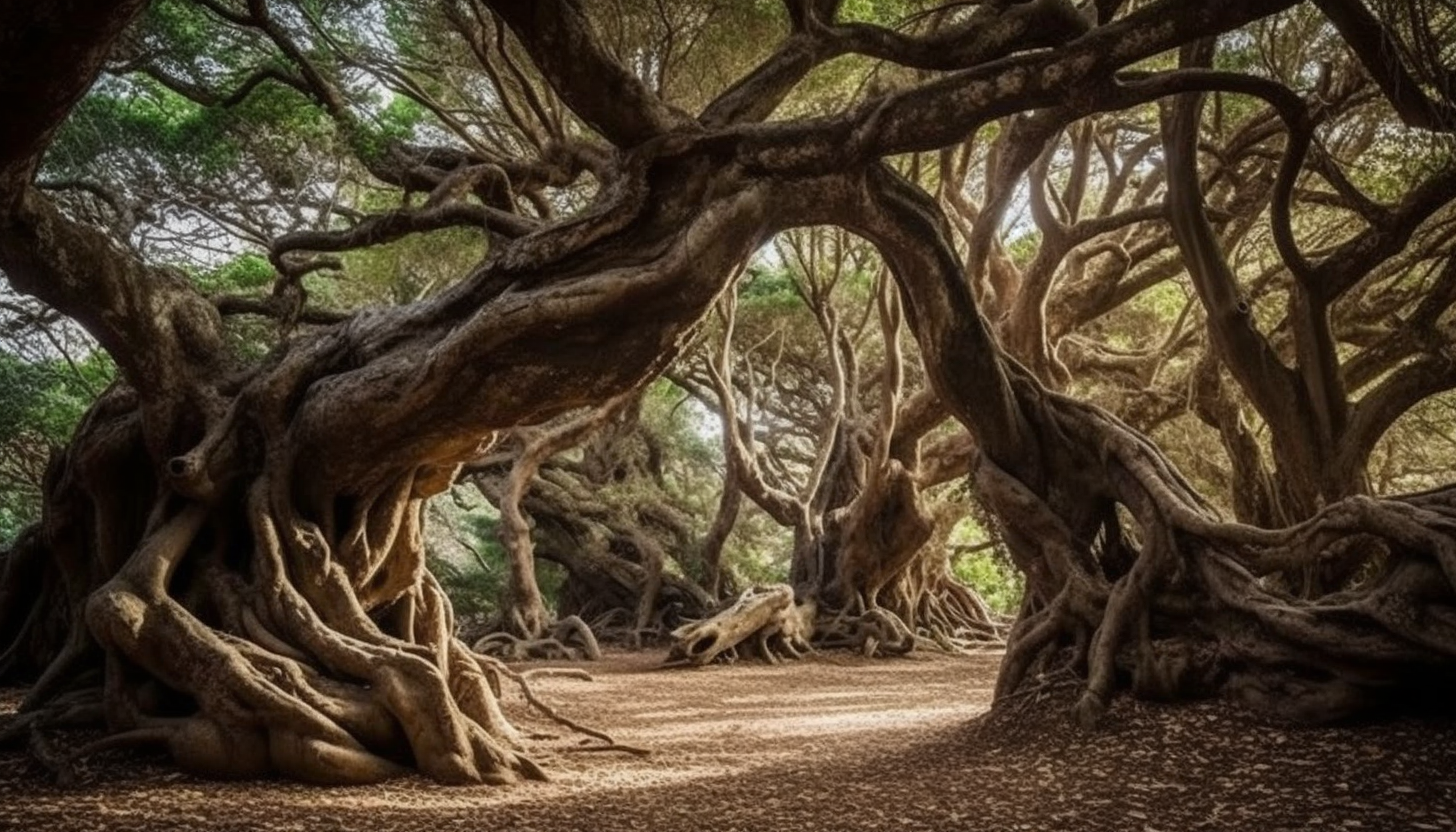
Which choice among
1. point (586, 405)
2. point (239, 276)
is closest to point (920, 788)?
point (586, 405)

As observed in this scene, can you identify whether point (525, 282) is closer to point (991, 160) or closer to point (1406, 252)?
point (991, 160)

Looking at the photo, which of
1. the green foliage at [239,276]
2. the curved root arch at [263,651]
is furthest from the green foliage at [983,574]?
the curved root arch at [263,651]

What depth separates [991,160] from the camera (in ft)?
34.1

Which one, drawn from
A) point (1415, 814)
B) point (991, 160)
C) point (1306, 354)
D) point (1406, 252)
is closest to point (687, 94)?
point (991, 160)

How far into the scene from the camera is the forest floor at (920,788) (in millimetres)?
3471

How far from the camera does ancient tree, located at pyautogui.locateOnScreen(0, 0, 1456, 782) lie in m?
4.47

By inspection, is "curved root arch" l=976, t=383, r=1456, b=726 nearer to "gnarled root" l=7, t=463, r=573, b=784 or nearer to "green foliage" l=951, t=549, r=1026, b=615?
"gnarled root" l=7, t=463, r=573, b=784

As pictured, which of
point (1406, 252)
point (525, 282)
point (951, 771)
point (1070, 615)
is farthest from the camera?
point (1406, 252)

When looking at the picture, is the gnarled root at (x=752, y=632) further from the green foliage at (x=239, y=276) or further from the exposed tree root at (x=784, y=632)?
the green foliage at (x=239, y=276)

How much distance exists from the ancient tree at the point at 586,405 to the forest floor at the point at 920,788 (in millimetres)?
261

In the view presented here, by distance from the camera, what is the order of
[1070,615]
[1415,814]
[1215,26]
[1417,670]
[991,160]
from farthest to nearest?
1. [991,160]
2. [1070,615]
3. [1215,26]
4. [1417,670]
5. [1415,814]

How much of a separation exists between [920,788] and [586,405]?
9.52 ft

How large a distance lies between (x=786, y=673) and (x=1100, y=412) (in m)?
5.85

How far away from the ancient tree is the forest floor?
0.86ft
